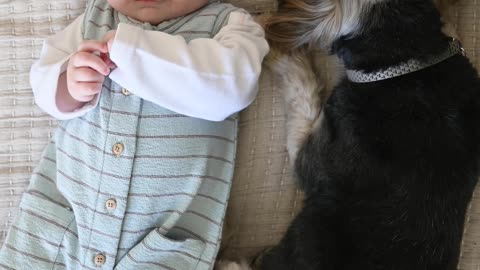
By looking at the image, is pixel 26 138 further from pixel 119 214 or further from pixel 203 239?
pixel 203 239

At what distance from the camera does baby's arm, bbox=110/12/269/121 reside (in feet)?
4.40

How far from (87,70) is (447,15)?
0.98 m

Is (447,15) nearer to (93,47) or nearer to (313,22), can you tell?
(313,22)

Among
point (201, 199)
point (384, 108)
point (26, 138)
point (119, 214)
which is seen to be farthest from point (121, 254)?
point (384, 108)

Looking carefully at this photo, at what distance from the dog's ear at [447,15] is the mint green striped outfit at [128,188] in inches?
22.4

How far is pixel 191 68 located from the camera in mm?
1367

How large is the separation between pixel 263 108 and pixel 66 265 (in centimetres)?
67

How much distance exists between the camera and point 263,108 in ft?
5.52

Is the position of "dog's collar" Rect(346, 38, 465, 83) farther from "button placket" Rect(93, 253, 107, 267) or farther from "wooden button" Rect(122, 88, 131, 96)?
"button placket" Rect(93, 253, 107, 267)

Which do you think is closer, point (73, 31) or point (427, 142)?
point (427, 142)

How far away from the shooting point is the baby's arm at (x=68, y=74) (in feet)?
4.45

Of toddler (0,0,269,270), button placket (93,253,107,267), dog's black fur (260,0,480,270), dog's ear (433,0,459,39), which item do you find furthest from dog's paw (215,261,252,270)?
dog's ear (433,0,459,39)

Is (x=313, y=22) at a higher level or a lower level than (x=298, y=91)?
higher

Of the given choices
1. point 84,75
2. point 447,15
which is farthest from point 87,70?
point 447,15
